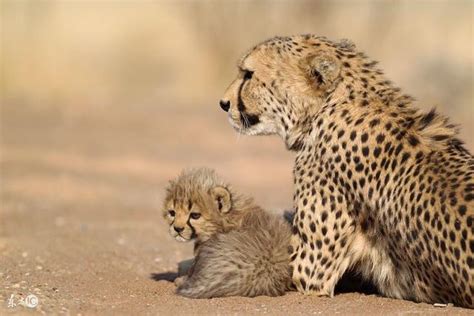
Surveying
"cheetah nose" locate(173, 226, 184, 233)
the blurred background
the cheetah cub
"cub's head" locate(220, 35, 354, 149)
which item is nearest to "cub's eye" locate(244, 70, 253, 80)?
"cub's head" locate(220, 35, 354, 149)

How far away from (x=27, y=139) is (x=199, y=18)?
690 centimetres

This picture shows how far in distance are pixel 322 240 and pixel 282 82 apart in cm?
107

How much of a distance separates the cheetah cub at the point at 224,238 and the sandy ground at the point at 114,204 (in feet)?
0.34

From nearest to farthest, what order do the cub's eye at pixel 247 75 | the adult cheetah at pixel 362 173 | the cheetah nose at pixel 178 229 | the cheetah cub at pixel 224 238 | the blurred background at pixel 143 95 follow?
the adult cheetah at pixel 362 173 < the cheetah cub at pixel 224 238 < the cheetah nose at pixel 178 229 < the cub's eye at pixel 247 75 < the blurred background at pixel 143 95

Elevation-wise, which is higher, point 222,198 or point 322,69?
point 322,69

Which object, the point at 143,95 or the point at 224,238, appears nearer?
the point at 224,238

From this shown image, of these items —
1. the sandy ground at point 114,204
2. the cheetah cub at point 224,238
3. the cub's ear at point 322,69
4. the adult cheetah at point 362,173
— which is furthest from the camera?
the cub's ear at point 322,69

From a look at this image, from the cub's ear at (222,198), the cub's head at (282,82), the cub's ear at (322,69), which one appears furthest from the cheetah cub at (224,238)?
the cub's ear at (322,69)

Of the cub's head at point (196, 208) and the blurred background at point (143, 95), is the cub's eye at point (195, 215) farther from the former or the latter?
the blurred background at point (143, 95)

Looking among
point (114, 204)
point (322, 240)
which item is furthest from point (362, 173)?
point (114, 204)

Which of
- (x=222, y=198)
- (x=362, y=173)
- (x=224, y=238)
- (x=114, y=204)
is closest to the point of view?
(x=362, y=173)

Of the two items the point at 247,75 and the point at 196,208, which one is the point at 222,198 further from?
the point at 247,75

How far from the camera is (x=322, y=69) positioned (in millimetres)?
5547

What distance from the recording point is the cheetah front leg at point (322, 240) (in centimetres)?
523
